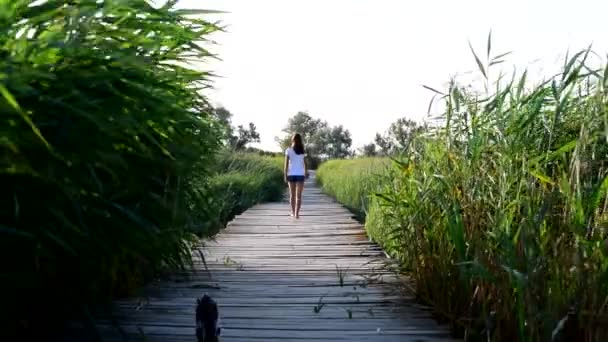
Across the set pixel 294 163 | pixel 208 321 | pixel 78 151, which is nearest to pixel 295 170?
pixel 294 163

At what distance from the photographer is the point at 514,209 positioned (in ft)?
12.7

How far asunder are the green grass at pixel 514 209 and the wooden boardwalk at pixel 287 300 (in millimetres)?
343

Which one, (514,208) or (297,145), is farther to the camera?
(297,145)

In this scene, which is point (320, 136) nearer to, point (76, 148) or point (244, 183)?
point (244, 183)

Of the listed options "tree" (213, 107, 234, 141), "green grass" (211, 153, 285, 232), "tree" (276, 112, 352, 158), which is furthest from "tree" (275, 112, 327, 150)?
"tree" (213, 107, 234, 141)

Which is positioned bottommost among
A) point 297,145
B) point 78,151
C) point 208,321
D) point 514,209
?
point 208,321

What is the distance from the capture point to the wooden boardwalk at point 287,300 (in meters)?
4.44

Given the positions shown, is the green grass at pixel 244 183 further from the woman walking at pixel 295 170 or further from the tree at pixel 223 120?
the tree at pixel 223 120

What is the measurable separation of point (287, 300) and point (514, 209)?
2163mm

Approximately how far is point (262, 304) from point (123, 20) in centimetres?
252

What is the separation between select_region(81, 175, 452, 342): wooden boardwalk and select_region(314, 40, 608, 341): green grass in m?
0.34

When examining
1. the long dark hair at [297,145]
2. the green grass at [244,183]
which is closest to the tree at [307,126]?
the green grass at [244,183]

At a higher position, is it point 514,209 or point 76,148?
point 76,148

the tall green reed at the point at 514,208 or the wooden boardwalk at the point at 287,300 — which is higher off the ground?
the tall green reed at the point at 514,208
